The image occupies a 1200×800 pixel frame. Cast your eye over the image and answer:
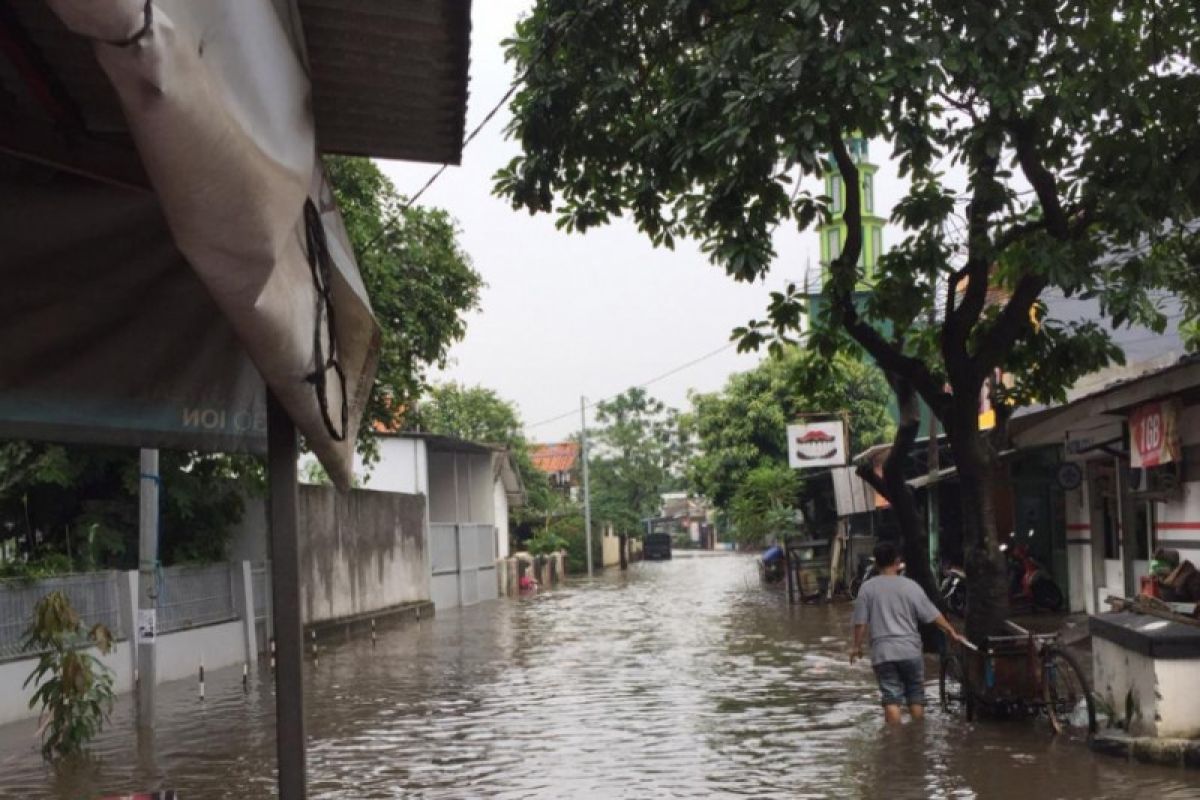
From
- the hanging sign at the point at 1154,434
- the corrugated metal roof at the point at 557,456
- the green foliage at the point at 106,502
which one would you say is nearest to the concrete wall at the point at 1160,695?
Result: the hanging sign at the point at 1154,434

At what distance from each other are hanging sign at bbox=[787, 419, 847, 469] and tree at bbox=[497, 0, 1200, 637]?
69.2ft

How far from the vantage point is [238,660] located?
1961 centimetres

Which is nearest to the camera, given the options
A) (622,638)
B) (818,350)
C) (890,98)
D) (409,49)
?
(409,49)

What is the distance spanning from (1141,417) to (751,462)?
32.1m

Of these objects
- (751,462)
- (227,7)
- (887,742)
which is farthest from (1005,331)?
(751,462)

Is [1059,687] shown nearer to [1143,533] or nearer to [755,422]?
[1143,533]

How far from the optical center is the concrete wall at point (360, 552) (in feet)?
79.6

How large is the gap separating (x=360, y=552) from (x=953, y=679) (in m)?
15.9

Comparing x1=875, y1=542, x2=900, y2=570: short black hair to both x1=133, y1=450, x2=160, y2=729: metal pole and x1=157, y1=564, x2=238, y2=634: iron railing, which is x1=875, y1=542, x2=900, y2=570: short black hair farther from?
x1=157, y1=564, x2=238, y2=634: iron railing

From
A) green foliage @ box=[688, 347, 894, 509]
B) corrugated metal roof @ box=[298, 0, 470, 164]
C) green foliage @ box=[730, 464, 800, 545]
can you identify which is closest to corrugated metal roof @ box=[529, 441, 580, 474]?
green foliage @ box=[688, 347, 894, 509]

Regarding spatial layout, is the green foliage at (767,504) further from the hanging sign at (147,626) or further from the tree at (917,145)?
the hanging sign at (147,626)

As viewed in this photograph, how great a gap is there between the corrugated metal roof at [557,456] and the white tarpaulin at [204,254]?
83.0 meters

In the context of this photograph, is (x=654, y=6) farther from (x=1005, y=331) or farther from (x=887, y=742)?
(x=887, y=742)

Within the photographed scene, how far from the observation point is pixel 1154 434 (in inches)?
617
